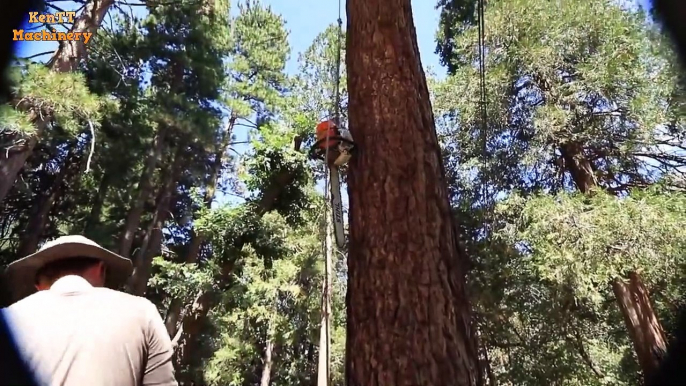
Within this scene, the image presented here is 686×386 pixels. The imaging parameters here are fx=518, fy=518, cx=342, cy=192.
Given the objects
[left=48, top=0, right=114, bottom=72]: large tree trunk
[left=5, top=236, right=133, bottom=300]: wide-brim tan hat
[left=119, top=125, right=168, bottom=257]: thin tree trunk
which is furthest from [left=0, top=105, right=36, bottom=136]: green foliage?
[left=119, top=125, right=168, bottom=257]: thin tree trunk

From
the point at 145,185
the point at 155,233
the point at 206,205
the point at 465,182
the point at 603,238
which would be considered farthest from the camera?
the point at 155,233

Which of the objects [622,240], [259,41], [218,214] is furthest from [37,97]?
[259,41]

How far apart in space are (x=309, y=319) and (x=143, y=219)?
570 cm

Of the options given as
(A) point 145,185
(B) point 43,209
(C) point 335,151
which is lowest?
(C) point 335,151

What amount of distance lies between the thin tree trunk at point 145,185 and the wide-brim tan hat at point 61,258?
38.2 feet

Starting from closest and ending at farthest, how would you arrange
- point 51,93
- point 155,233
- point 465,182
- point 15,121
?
1. point 15,121
2. point 51,93
3. point 465,182
4. point 155,233

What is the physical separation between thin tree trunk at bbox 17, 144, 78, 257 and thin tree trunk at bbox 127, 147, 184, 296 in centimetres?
215

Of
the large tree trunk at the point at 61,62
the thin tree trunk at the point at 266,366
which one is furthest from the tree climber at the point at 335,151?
the thin tree trunk at the point at 266,366

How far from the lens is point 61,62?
7.17m

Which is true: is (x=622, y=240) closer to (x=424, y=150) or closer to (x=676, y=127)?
(x=676, y=127)

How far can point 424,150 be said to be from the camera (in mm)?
2486

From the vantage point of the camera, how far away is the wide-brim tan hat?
1697 mm

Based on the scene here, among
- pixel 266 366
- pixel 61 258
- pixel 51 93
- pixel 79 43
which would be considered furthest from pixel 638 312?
pixel 266 366

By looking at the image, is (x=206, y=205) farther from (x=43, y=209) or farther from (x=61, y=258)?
(x=61, y=258)
